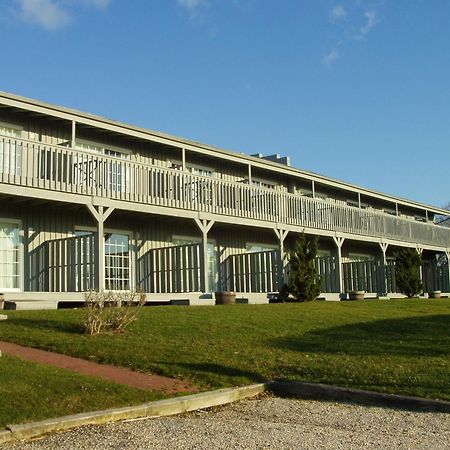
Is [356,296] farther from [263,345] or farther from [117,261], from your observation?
[263,345]

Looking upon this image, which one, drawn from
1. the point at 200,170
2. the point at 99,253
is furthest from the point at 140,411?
the point at 200,170

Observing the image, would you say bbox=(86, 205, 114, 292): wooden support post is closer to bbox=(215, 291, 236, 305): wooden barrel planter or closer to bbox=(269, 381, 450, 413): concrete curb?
bbox=(215, 291, 236, 305): wooden barrel planter

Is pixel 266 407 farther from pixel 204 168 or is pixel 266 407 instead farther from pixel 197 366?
pixel 204 168

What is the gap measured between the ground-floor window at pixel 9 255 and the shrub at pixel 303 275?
8.67 metres

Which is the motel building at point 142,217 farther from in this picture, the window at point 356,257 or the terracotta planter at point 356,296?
the window at point 356,257

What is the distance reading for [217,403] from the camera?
323 inches

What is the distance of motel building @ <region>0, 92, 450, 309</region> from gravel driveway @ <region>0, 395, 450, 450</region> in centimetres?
954

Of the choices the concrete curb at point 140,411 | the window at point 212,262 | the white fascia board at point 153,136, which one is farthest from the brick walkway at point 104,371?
the window at point 212,262

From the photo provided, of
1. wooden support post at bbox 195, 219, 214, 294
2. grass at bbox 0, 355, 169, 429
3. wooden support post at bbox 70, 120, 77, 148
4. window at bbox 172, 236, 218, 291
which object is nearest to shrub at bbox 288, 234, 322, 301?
wooden support post at bbox 195, 219, 214, 294

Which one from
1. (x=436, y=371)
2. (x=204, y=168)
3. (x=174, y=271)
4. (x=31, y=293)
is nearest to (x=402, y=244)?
(x=204, y=168)

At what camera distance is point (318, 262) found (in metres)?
26.3

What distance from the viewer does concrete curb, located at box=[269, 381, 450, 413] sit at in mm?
8133

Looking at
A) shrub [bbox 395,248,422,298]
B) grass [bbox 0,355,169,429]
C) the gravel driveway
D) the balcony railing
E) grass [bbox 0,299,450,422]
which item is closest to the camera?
the gravel driveway

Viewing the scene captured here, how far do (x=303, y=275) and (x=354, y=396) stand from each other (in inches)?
508
